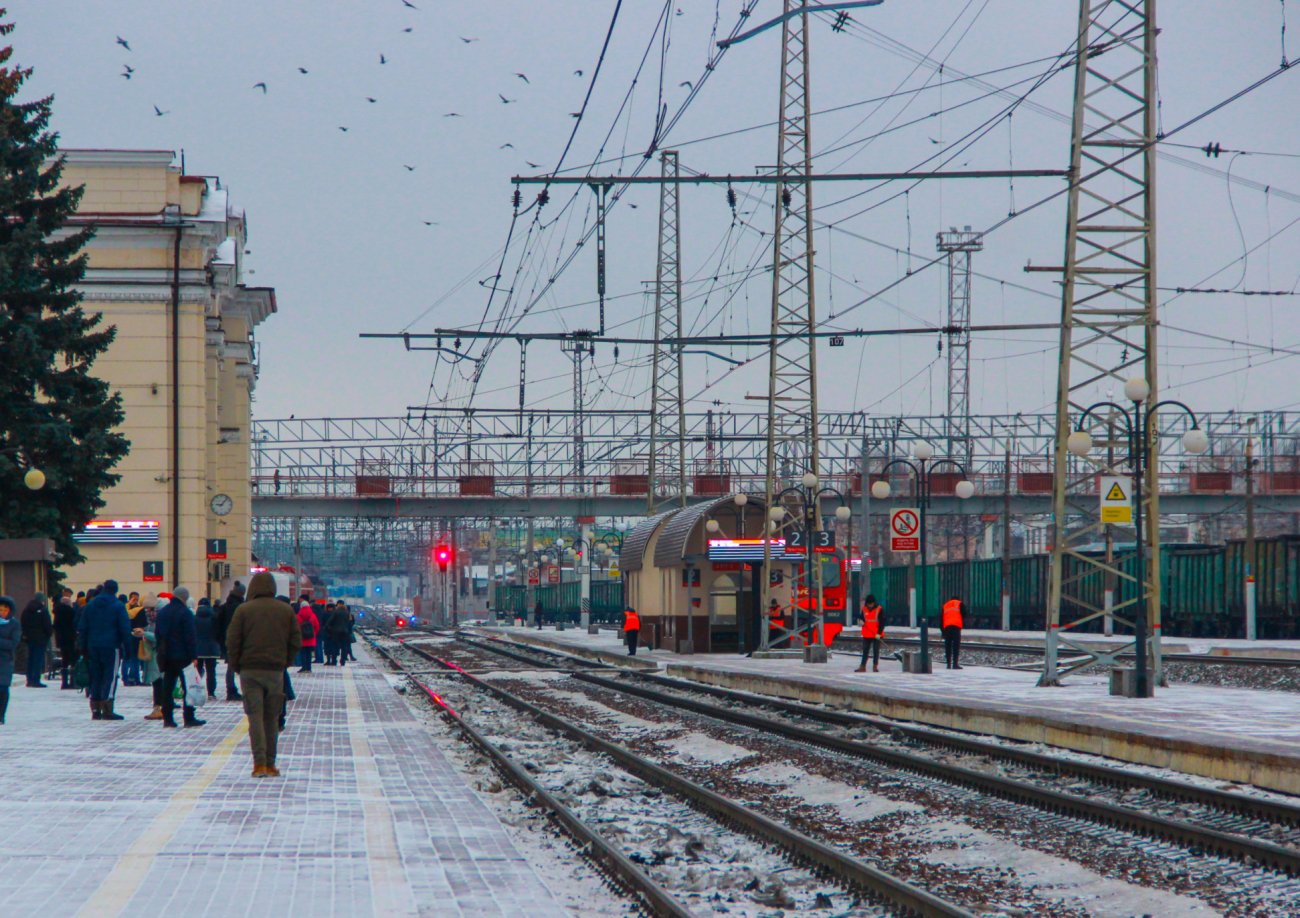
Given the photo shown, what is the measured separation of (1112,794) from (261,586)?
8029mm

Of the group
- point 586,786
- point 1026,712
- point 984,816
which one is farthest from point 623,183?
point 984,816

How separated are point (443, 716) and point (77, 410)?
12545 mm

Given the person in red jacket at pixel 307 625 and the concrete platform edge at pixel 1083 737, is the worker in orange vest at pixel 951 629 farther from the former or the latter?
the person in red jacket at pixel 307 625

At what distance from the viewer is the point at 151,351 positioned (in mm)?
43625

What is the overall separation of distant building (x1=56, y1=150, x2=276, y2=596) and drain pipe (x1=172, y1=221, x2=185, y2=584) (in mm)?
29

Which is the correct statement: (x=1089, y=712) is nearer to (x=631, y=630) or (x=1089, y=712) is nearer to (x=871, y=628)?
(x=871, y=628)

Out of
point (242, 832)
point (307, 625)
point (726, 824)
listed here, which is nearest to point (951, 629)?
point (307, 625)

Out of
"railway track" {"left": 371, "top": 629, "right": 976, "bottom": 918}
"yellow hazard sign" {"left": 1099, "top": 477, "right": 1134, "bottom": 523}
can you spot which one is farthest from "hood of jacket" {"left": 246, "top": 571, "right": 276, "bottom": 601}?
"yellow hazard sign" {"left": 1099, "top": 477, "right": 1134, "bottom": 523}

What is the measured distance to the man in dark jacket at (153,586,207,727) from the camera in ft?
58.3

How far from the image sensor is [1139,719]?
1788 cm

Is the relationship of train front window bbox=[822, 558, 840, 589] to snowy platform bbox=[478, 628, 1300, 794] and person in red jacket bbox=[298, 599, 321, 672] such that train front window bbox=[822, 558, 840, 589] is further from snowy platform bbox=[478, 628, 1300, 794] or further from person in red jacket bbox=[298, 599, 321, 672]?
person in red jacket bbox=[298, 599, 321, 672]

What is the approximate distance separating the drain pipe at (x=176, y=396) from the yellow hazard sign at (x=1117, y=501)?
2888 centimetres

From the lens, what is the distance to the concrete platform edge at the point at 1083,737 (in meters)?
13.6

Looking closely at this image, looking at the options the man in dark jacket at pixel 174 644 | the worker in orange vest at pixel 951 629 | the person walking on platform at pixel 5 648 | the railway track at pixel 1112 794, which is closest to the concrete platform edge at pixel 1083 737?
the railway track at pixel 1112 794
